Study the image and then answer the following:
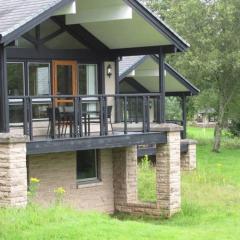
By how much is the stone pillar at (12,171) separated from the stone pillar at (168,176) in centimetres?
500

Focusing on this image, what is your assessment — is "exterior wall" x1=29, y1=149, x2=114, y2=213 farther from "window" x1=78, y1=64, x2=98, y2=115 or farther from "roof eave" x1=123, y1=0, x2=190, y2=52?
"roof eave" x1=123, y1=0, x2=190, y2=52

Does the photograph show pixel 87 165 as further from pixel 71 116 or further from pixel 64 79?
pixel 71 116

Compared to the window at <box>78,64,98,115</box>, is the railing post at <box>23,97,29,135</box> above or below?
below

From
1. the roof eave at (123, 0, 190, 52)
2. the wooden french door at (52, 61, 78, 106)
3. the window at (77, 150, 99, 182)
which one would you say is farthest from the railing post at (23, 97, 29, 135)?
the window at (77, 150, 99, 182)

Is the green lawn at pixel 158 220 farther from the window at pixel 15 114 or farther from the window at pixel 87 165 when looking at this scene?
the window at pixel 15 114

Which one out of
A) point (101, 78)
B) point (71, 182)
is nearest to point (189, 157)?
point (101, 78)

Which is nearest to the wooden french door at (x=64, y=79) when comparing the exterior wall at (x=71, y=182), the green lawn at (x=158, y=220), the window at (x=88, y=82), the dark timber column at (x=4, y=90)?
the window at (x=88, y=82)

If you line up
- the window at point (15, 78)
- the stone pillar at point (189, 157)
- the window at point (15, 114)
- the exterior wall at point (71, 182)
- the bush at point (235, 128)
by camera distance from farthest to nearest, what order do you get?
the bush at point (235, 128) < the stone pillar at point (189, 157) < the exterior wall at point (71, 182) < the window at point (15, 78) < the window at point (15, 114)

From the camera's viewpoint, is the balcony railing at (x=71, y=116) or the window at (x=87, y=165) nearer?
the balcony railing at (x=71, y=116)

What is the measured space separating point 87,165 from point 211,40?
17.1 meters

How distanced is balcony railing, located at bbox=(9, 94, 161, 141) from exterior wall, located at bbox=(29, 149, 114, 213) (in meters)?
0.91

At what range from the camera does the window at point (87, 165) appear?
18578mm

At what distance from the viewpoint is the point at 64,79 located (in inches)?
699

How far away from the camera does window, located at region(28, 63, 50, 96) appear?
16.9 meters
